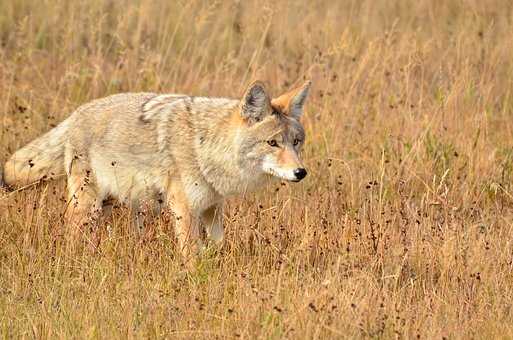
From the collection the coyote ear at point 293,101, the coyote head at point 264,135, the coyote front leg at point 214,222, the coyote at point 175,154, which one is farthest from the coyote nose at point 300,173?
the coyote front leg at point 214,222

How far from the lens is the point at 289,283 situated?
17.1 feet

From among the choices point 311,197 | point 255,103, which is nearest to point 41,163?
point 255,103

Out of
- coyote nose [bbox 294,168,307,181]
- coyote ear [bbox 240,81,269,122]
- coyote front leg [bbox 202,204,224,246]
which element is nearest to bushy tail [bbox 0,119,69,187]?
coyote front leg [bbox 202,204,224,246]

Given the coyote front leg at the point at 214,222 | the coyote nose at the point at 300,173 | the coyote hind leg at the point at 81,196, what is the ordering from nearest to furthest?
1. the coyote nose at the point at 300,173
2. the coyote front leg at the point at 214,222
3. the coyote hind leg at the point at 81,196

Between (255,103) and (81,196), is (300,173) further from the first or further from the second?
(81,196)

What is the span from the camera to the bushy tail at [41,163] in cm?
654

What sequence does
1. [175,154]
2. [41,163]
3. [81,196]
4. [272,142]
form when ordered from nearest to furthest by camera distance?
[272,142]
[175,154]
[81,196]
[41,163]

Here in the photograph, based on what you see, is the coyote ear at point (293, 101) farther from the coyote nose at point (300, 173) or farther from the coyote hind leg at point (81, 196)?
the coyote hind leg at point (81, 196)

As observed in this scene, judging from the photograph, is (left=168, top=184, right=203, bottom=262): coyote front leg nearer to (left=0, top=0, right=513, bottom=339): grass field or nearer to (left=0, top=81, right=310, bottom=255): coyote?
(left=0, top=81, right=310, bottom=255): coyote

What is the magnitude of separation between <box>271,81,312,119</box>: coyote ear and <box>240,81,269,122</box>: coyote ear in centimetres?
20

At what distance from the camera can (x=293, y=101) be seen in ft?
20.3

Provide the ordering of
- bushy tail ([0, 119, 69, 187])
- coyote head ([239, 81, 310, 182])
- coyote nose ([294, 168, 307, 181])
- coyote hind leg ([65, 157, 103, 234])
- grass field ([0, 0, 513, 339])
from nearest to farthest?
1. grass field ([0, 0, 513, 339])
2. coyote nose ([294, 168, 307, 181])
3. coyote head ([239, 81, 310, 182])
4. coyote hind leg ([65, 157, 103, 234])
5. bushy tail ([0, 119, 69, 187])

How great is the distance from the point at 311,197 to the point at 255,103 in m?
1.21

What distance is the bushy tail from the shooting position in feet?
21.4
